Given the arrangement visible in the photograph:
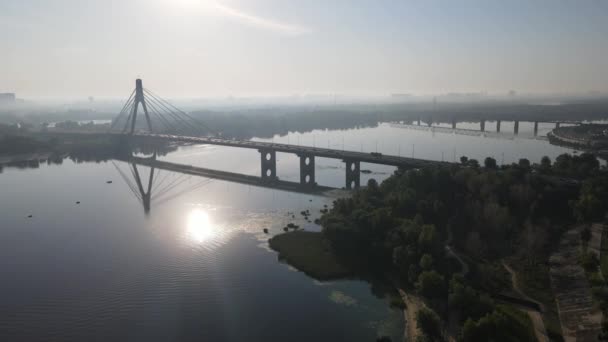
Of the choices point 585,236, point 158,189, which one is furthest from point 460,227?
point 158,189

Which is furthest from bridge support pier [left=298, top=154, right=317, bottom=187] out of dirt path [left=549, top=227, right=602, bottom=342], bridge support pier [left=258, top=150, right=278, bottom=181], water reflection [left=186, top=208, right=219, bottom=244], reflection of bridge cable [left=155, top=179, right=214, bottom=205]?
dirt path [left=549, top=227, right=602, bottom=342]

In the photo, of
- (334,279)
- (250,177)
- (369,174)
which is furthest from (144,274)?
(369,174)

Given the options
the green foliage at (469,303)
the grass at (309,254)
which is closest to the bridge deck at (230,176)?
the grass at (309,254)

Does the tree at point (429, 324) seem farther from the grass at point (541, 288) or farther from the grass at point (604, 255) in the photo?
the grass at point (604, 255)

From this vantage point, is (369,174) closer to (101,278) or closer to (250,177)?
(250,177)

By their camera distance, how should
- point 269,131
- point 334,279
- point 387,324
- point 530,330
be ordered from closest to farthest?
point 530,330 → point 387,324 → point 334,279 → point 269,131

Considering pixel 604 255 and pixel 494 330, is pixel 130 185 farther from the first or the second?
pixel 604 255
